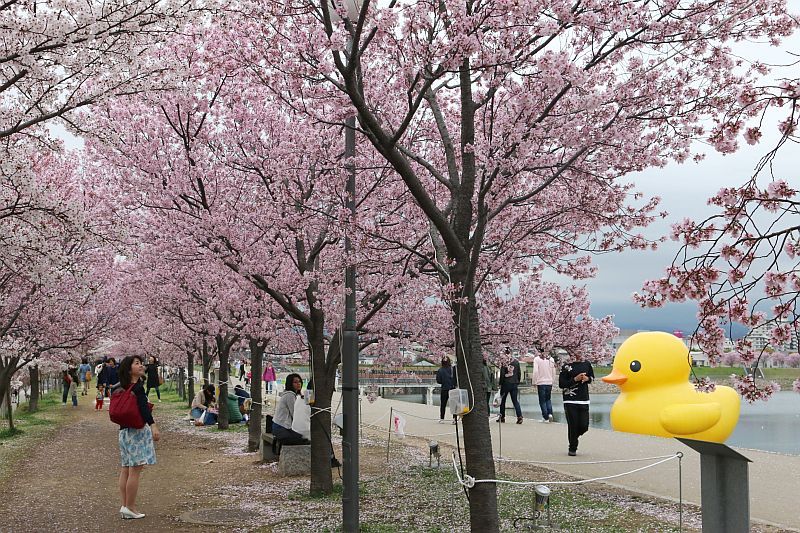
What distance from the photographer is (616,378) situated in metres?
5.86

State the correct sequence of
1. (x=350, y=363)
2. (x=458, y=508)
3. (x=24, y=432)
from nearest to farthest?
(x=350, y=363) → (x=458, y=508) → (x=24, y=432)

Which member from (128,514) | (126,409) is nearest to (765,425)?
(128,514)

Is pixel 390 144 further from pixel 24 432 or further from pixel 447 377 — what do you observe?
pixel 24 432

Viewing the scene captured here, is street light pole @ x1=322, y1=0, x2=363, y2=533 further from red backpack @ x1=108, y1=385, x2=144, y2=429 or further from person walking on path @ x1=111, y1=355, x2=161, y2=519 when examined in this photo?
red backpack @ x1=108, y1=385, x2=144, y2=429

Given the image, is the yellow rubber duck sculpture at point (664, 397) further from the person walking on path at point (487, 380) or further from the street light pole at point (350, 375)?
the street light pole at point (350, 375)

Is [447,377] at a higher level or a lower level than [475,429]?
lower

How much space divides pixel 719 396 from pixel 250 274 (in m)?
6.09

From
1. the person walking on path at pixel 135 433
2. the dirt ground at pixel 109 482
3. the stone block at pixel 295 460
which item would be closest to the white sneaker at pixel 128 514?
the person walking on path at pixel 135 433

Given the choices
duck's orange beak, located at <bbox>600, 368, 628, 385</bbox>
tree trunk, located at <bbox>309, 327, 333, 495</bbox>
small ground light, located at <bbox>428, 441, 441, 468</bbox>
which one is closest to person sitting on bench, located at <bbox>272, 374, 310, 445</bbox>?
tree trunk, located at <bbox>309, 327, 333, 495</bbox>

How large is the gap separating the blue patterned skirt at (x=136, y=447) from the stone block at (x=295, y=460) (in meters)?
3.54

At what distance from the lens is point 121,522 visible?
8.93 m

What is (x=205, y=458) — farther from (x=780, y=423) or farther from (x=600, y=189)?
(x=780, y=423)

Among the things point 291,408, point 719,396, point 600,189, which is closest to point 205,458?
point 291,408

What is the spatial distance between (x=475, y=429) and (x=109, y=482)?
8.06 m
